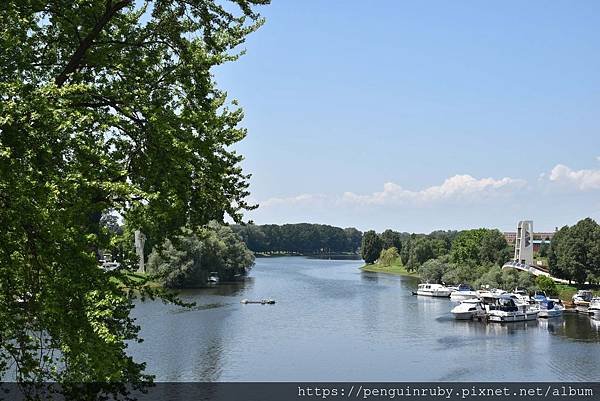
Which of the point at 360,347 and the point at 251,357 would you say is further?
the point at 360,347

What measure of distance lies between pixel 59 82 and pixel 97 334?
5.57m

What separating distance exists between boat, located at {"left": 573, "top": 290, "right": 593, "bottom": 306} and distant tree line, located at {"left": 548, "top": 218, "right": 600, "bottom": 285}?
6.08 metres

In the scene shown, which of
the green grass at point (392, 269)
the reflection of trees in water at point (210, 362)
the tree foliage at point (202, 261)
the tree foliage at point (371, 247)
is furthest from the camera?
the tree foliage at point (371, 247)

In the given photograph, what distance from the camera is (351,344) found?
52.9 metres

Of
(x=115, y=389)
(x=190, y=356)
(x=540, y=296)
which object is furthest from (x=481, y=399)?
(x=540, y=296)

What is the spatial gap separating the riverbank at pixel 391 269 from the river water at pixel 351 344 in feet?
222

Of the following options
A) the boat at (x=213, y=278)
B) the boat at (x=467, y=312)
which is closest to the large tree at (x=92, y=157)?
the boat at (x=467, y=312)

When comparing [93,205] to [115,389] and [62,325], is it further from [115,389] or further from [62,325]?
[115,389]

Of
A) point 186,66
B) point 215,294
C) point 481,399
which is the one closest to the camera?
point 186,66

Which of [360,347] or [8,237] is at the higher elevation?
[8,237]

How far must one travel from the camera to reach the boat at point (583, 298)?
3238 inches

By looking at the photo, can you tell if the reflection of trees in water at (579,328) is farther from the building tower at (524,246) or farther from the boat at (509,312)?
the building tower at (524,246)

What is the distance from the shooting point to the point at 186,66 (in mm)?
14297

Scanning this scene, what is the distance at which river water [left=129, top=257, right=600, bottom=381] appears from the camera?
4234 centimetres
